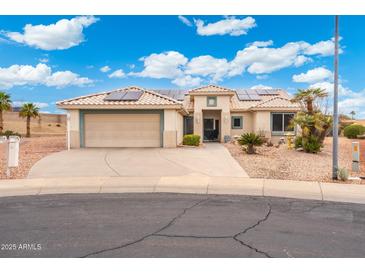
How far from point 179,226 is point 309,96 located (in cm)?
1568

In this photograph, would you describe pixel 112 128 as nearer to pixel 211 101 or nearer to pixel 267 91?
pixel 211 101

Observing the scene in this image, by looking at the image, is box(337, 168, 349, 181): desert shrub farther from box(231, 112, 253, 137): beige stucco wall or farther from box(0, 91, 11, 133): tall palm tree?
box(0, 91, 11, 133): tall palm tree

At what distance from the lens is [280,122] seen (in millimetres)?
26422

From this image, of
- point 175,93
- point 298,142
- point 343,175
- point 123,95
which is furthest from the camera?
point 175,93

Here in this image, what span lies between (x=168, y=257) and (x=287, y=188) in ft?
20.1

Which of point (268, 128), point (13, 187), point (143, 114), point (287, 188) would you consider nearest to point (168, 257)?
point (287, 188)

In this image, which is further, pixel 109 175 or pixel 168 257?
pixel 109 175

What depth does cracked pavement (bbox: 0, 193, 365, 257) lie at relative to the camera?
5.05 m

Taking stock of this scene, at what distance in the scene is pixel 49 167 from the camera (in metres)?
13.0

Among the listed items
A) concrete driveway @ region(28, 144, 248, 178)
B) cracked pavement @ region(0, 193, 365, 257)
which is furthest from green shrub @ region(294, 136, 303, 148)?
cracked pavement @ region(0, 193, 365, 257)

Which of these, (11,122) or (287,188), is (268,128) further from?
(11,122)

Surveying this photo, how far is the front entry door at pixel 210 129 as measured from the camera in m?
29.0

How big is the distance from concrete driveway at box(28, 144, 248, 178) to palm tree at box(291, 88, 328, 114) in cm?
650

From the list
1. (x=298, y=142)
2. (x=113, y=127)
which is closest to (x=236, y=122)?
(x=298, y=142)
